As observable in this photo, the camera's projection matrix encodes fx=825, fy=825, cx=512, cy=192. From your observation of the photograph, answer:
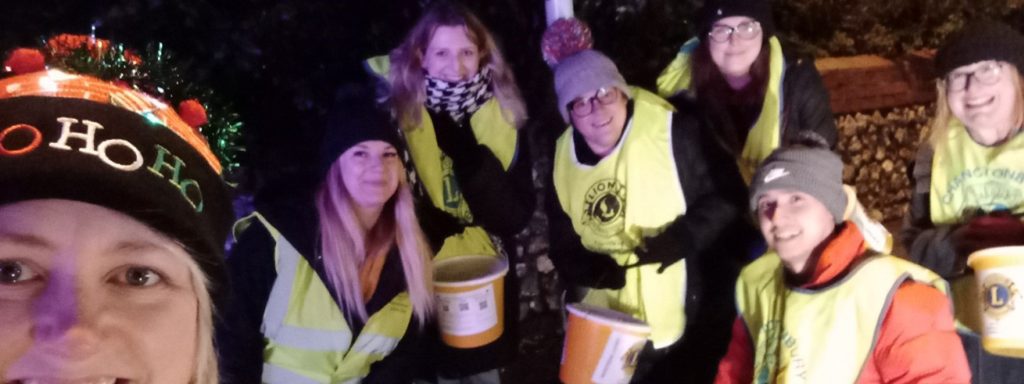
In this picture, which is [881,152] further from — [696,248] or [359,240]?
[359,240]

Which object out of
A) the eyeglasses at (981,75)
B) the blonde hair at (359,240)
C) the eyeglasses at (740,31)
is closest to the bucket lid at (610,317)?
the blonde hair at (359,240)

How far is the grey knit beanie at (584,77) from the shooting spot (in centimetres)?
332

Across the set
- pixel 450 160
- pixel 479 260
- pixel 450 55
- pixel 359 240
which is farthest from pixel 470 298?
pixel 450 55

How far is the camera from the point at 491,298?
338 cm

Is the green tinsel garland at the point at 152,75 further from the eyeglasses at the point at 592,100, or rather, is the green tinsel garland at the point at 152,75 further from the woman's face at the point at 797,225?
the woman's face at the point at 797,225

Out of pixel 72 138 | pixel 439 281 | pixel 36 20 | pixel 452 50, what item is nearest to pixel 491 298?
pixel 439 281

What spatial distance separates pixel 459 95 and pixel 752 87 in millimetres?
1271

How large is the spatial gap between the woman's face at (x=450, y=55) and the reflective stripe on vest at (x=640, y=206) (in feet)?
A: 2.07

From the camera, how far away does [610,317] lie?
10.5 ft

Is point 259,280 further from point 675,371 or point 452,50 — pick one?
point 675,371

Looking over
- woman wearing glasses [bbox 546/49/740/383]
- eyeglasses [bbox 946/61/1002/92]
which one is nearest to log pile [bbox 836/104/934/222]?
eyeglasses [bbox 946/61/1002/92]

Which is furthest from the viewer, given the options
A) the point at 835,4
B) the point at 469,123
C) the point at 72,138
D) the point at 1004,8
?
the point at 1004,8

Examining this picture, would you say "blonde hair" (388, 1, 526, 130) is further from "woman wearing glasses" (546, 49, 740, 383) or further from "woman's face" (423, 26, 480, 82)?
"woman wearing glasses" (546, 49, 740, 383)

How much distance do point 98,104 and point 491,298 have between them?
2.02 m
